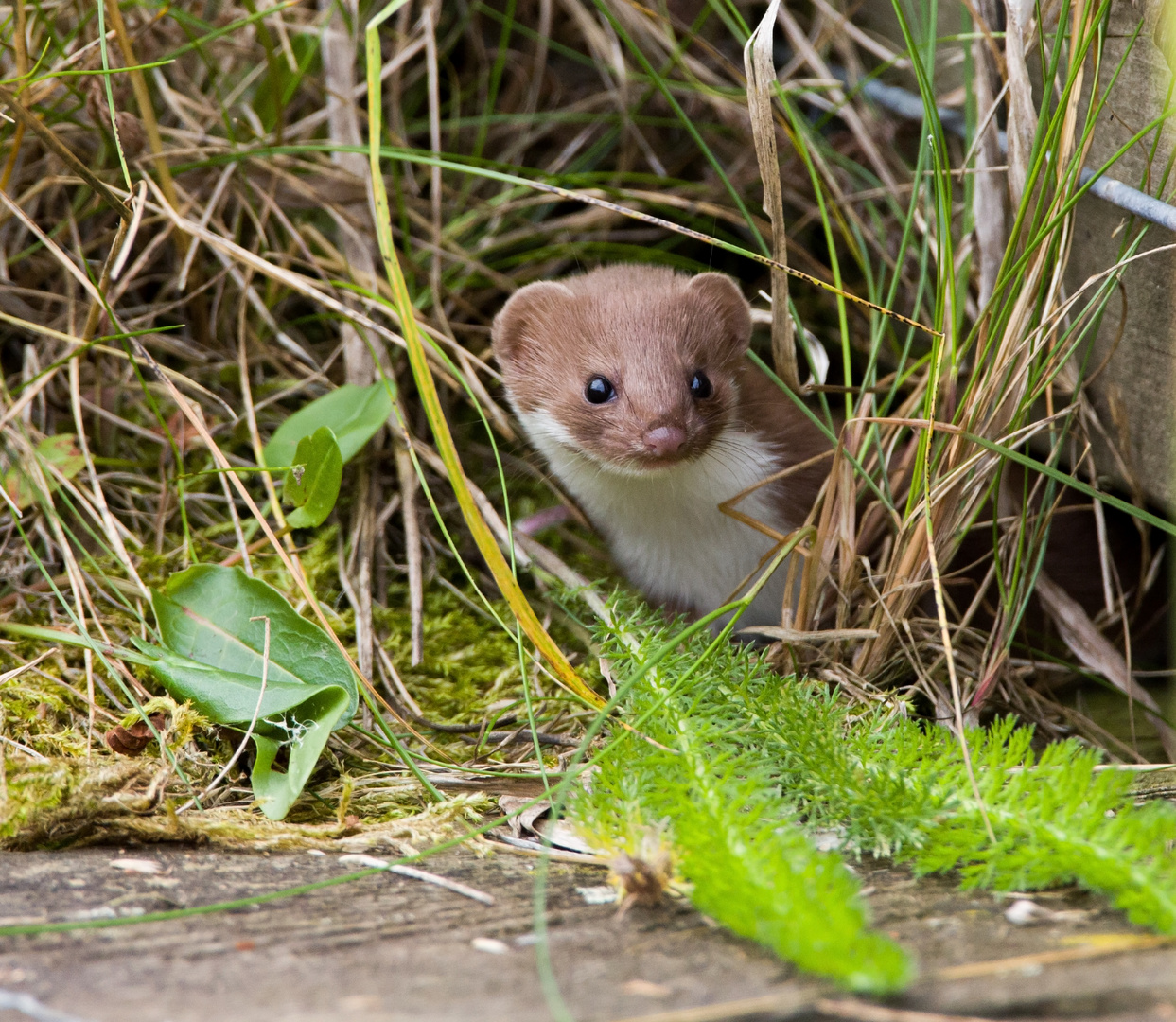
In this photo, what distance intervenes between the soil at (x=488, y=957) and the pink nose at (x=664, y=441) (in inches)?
44.0

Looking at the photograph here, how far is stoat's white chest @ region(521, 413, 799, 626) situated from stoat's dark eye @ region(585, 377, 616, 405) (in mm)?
123

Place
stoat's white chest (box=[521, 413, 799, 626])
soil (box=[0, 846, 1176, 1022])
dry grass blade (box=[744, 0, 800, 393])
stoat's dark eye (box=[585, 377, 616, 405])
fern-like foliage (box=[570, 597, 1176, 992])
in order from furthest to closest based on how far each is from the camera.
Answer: stoat's white chest (box=[521, 413, 799, 626]) → stoat's dark eye (box=[585, 377, 616, 405]) → dry grass blade (box=[744, 0, 800, 393]) → fern-like foliage (box=[570, 597, 1176, 992]) → soil (box=[0, 846, 1176, 1022])

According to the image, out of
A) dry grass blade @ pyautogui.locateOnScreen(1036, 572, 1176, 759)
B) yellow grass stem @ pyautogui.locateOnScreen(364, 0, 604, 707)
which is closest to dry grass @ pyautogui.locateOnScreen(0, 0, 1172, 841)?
dry grass blade @ pyautogui.locateOnScreen(1036, 572, 1176, 759)

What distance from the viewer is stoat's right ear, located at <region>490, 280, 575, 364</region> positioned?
2713 mm

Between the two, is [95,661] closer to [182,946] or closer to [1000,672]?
[182,946]

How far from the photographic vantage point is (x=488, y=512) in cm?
268

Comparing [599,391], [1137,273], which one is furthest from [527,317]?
[1137,273]

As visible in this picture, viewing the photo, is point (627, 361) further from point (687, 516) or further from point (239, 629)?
point (239, 629)

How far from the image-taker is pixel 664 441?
2.40 meters

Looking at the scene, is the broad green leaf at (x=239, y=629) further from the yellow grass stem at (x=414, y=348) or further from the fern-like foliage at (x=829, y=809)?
the fern-like foliage at (x=829, y=809)

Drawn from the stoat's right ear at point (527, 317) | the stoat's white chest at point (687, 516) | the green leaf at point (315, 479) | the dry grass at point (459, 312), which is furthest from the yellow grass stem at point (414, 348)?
the stoat's right ear at point (527, 317)

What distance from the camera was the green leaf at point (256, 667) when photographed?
185 centimetres

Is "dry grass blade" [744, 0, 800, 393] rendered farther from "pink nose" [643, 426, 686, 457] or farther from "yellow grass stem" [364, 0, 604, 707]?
"yellow grass stem" [364, 0, 604, 707]

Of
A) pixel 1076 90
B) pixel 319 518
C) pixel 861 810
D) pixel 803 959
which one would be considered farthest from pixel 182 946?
pixel 1076 90
